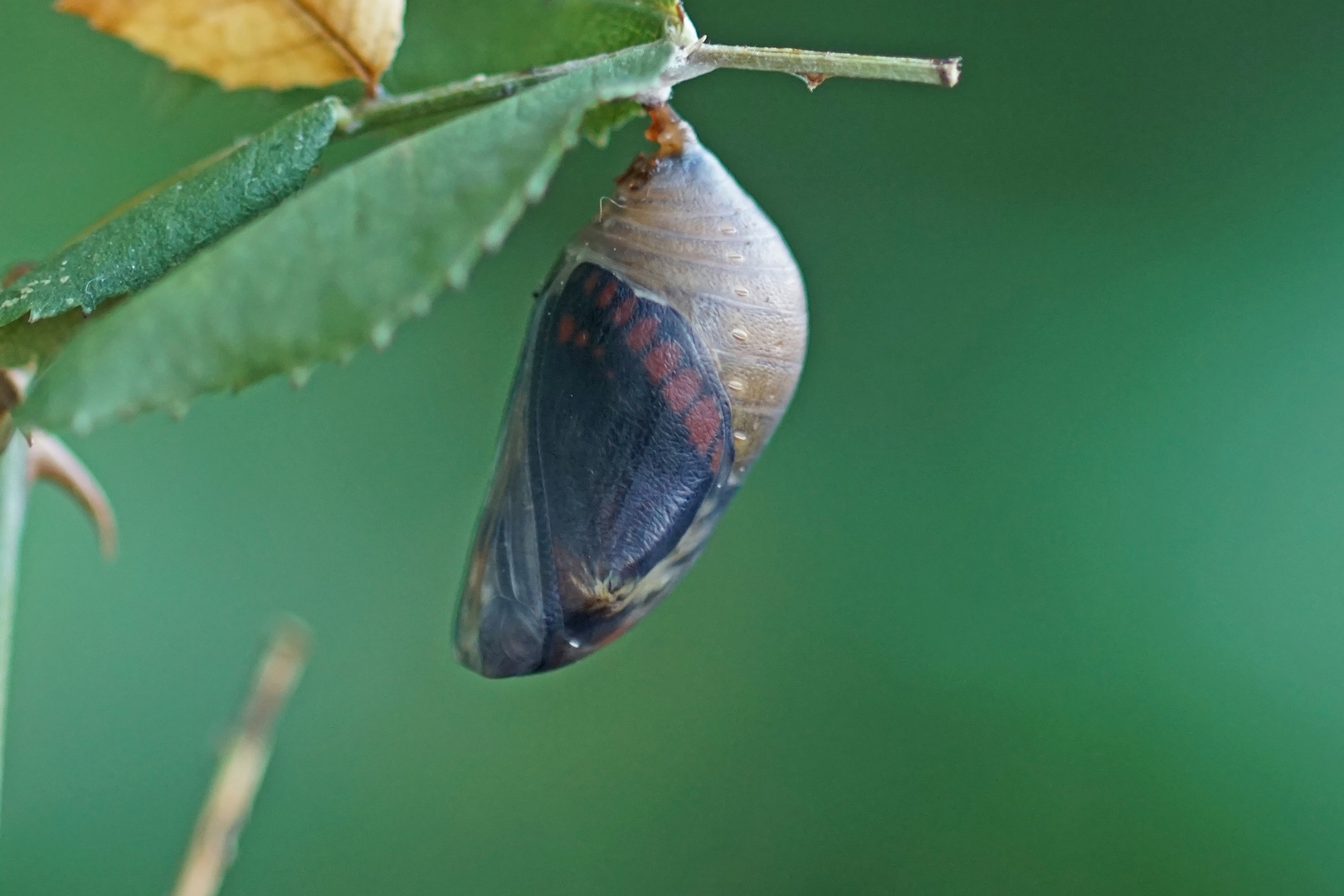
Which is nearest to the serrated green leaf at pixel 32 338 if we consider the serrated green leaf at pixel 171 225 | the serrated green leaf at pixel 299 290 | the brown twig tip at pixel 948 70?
the serrated green leaf at pixel 171 225

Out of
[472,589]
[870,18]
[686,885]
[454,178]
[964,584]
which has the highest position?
[870,18]

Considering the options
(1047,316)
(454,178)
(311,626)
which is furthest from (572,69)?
(311,626)

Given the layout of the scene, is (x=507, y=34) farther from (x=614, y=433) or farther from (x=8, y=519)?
(x=8, y=519)

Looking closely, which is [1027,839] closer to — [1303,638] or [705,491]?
[1303,638]

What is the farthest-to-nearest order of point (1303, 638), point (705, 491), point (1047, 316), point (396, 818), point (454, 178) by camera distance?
point (396, 818) → point (1047, 316) → point (1303, 638) → point (705, 491) → point (454, 178)

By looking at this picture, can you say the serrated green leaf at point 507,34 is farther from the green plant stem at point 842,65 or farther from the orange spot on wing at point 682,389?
the orange spot on wing at point 682,389

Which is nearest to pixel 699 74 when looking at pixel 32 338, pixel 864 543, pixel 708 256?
pixel 708 256

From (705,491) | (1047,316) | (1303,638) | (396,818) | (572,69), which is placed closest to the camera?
(572,69)
